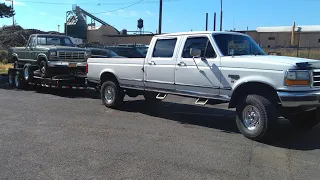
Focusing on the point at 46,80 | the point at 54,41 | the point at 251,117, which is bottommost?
the point at 251,117

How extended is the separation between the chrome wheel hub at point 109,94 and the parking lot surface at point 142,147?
19.1 inches

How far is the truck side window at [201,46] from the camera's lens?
7.70 m

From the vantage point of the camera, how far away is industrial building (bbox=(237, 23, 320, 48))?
217 feet

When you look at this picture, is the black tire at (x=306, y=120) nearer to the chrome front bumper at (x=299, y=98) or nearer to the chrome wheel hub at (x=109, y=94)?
the chrome front bumper at (x=299, y=98)

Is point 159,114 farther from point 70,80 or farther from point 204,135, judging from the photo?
point 70,80

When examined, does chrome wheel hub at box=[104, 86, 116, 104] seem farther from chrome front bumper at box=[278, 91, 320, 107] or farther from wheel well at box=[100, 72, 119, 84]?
chrome front bumper at box=[278, 91, 320, 107]

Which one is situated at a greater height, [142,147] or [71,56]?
[71,56]

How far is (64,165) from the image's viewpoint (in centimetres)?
529

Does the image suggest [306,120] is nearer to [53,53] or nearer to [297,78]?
[297,78]

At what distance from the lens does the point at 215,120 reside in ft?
29.1

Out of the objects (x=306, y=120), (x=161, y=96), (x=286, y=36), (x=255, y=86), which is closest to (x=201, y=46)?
(x=255, y=86)

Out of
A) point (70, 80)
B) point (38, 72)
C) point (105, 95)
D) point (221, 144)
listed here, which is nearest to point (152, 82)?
point (105, 95)

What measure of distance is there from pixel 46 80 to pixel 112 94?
438 centimetres

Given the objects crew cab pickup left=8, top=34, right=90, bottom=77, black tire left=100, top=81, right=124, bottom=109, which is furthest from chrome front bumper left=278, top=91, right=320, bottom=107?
crew cab pickup left=8, top=34, right=90, bottom=77
